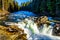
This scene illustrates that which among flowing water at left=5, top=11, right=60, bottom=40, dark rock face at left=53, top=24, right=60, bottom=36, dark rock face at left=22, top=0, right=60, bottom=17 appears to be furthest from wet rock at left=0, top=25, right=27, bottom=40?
dark rock face at left=22, top=0, right=60, bottom=17

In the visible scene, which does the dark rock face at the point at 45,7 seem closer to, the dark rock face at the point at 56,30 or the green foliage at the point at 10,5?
the green foliage at the point at 10,5

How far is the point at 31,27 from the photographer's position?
4.43 metres

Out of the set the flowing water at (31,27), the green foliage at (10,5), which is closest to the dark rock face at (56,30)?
→ the flowing water at (31,27)

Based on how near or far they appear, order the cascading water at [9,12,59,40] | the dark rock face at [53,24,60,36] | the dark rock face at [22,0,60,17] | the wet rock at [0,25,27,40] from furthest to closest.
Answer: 1. the dark rock face at [22,0,60,17]
2. the dark rock face at [53,24,60,36]
3. the cascading water at [9,12,59,40]
4. the wet rock at [0,25,27,40]

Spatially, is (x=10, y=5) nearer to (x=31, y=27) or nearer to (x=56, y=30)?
(x=31, y=27)

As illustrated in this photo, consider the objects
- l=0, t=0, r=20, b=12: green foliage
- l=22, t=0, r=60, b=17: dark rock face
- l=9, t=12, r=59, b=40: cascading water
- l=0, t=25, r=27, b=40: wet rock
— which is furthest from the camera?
l=22, t=0, r=60, b=17: dark rock face

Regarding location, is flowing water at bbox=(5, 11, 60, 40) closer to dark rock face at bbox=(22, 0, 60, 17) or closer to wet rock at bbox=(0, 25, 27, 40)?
wet rock at bbox=(0, 25, 27, 40)

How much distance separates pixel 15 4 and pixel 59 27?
1540mm

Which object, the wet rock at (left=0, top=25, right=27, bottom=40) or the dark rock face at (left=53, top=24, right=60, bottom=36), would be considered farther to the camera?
the dark rock face at (left=53, top=24, right=60, bottom=36)

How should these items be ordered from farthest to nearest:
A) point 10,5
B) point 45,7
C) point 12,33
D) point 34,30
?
point 45,7 < point 10,5 < point 34,30 < point 12,33

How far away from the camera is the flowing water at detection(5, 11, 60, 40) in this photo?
4199 millimetres

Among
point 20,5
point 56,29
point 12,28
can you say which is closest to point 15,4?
point 20,5

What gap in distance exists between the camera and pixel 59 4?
5758 mm

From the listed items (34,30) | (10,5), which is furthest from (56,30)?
(10,5)
